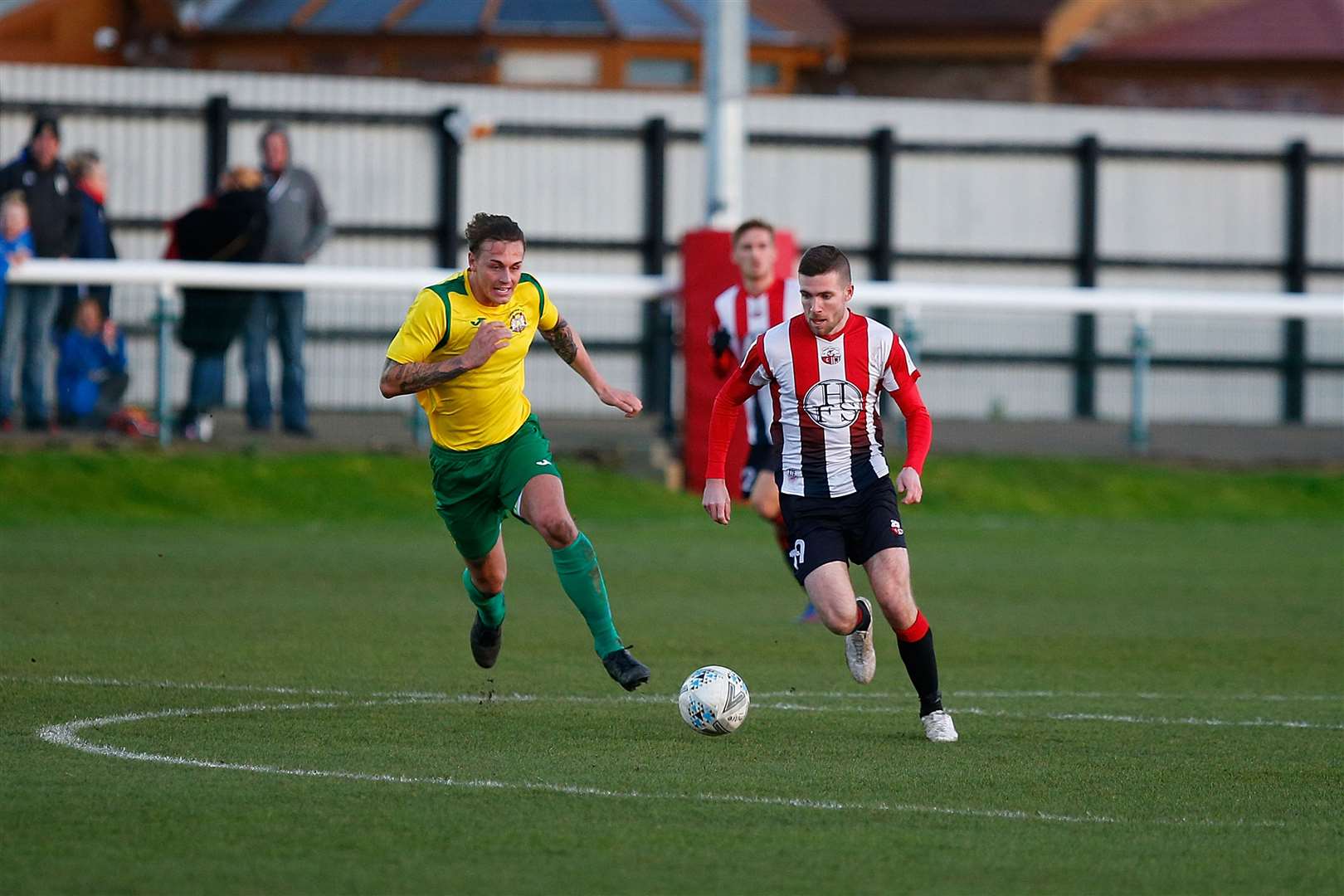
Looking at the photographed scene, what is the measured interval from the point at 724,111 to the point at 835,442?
11212 millimetres

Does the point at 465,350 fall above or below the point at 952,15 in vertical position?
below

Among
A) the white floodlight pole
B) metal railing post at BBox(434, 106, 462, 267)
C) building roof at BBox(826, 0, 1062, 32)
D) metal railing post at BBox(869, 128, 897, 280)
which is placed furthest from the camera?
building roof at BBox(826, 0, 1062, 32)

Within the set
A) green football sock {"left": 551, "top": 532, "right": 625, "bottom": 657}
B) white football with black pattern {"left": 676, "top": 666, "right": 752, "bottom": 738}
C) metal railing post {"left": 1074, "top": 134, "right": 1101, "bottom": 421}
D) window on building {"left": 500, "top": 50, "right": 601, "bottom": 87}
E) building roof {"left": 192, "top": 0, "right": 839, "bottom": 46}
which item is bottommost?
white football with black pattern {"left": 676, "top": 666, "right": 752, "bottom": 738}

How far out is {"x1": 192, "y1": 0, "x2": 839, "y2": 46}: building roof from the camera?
3406cm

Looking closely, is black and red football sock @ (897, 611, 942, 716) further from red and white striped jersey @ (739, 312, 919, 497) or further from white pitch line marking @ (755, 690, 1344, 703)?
white pitch line marking @ (755, 690, 1344, 703)

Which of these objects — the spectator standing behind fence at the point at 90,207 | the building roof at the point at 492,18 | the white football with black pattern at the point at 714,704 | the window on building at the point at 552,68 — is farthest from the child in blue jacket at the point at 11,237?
the window on building at the point at 552,68

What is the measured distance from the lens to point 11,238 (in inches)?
680

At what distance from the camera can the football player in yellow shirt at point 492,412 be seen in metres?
8.50

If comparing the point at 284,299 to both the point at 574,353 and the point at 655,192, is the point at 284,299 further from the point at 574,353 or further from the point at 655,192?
the point at 574,353

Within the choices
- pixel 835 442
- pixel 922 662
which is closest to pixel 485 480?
pixel 835 442

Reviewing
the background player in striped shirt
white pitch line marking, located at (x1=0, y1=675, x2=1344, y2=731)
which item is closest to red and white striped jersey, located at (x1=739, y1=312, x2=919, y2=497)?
white pitch line marking, located at (x1=0, y1=675, x2=1344, y2=731)

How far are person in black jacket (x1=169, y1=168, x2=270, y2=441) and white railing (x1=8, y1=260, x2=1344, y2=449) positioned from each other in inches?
5.9

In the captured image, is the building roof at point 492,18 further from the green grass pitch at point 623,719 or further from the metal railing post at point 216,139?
the green grass pitch at point 623,719

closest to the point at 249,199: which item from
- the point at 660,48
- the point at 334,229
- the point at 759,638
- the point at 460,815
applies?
the point at 334,229
